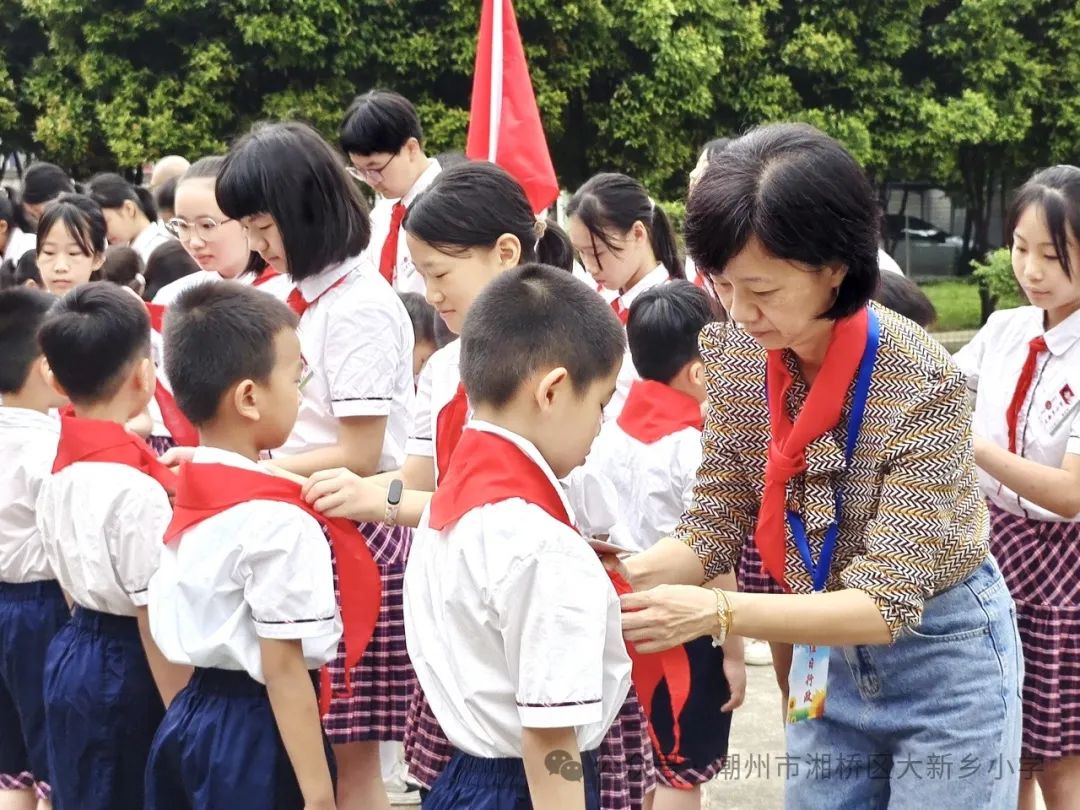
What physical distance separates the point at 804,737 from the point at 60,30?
41.7ft

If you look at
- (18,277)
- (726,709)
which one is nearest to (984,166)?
(18,277)

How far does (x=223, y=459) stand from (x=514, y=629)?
78cm

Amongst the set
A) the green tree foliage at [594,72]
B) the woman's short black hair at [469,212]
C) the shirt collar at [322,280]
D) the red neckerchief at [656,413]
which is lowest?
the green tree foliage at [594,72]

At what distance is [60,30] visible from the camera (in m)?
12.9

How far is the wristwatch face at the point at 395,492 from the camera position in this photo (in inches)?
84.6

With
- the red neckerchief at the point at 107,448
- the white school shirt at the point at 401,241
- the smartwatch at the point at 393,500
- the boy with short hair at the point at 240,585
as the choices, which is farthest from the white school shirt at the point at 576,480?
the white school shirt at the point at 401,241

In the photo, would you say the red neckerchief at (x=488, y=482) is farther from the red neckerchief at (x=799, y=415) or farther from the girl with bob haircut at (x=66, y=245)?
the girl with bob haircut at (x=66, y=245)

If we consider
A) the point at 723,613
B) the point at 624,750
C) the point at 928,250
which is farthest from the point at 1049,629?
the point at 928,250

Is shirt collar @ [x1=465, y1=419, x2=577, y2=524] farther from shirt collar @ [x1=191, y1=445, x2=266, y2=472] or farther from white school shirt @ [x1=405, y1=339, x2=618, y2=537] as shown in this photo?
shirt collar @ [x1=191, y1=445, x2=266, y2=472]

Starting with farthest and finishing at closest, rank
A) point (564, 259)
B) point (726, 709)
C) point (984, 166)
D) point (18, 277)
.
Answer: point (984, 166) → point (18, 277) → point (564, 259) → point (726, 709)

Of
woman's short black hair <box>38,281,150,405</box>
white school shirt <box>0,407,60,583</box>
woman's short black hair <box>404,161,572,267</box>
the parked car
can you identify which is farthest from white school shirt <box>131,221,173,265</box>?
the parked car

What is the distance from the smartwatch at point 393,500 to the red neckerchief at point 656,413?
835mm

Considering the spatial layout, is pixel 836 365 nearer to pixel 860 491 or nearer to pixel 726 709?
pixel 860 491

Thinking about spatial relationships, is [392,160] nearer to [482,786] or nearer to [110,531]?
[110,531]
